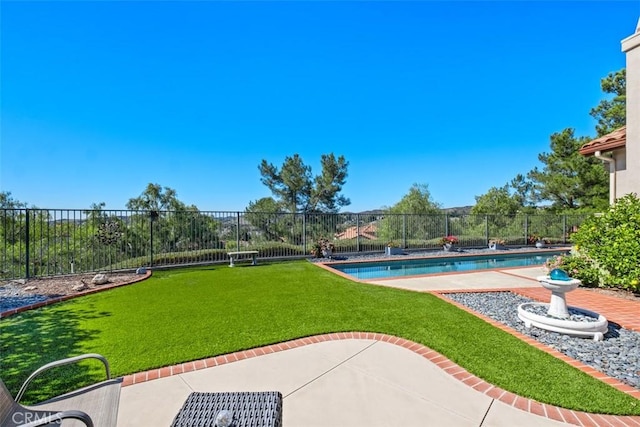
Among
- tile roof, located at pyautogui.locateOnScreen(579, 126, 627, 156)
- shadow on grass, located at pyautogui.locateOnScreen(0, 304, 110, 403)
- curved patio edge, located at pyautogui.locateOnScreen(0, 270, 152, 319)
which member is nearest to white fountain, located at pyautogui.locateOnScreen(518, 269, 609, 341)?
tile roof, located at pyautogui.locateOnScreen(579, 126, 627, 156)

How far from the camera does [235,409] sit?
1742 millimetres

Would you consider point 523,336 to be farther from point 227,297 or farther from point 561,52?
point 561,52

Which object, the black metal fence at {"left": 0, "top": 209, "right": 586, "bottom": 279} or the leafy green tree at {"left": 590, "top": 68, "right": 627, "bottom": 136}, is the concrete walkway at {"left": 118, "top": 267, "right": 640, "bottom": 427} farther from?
the leafy green tree at {"left": 590, "top": 68, "right": 627, "bottom": 136}

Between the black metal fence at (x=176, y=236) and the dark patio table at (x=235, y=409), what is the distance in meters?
9.22

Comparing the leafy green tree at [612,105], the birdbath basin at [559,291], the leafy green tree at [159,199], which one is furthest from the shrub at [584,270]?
the leafy green tree at [159,199]

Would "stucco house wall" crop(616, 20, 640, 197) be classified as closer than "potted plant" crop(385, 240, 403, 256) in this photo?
Yes

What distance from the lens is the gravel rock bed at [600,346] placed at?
321 cm

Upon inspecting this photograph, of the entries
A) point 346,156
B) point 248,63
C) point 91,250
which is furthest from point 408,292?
point 346,156

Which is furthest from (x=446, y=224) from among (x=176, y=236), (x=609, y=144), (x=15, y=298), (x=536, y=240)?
(x=15, y=298)

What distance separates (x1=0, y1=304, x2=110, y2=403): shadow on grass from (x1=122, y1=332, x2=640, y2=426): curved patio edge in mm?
611

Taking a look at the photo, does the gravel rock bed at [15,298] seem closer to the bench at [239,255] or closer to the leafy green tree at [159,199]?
the bench at [239,255]

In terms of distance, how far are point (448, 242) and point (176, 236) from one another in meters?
13.3

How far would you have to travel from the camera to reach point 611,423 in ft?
7.57

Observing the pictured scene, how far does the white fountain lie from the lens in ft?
13.2
